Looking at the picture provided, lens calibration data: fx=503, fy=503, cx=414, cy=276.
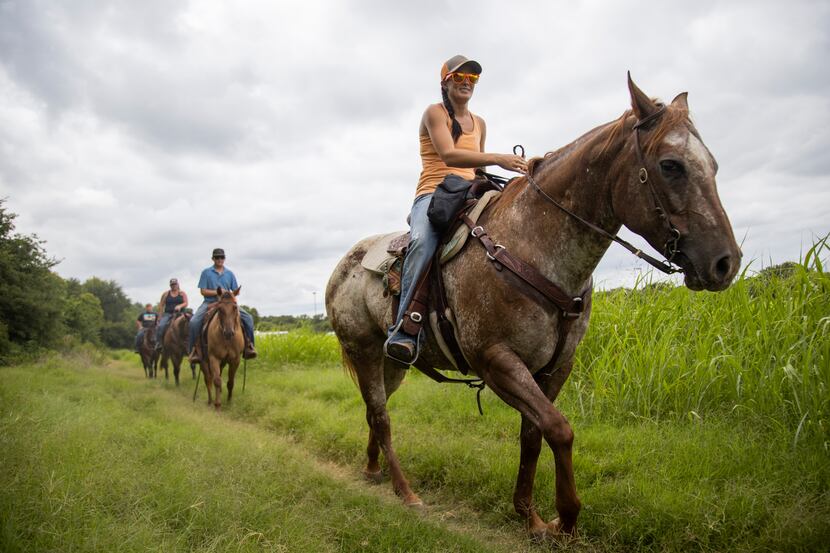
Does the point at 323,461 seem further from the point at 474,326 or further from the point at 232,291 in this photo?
the point at 232,291

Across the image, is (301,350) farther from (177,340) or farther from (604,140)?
(604,140)

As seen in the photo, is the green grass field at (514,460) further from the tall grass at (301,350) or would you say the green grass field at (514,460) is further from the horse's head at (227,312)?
the tall grass at (301,350)

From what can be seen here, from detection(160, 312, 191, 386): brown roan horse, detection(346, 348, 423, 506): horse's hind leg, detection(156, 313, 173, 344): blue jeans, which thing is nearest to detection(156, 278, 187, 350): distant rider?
detection(156, 313, 173, 344): blue jeans

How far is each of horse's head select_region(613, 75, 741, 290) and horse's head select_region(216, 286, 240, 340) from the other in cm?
925

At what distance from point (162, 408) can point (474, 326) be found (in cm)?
714

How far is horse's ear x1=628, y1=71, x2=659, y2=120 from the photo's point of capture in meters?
2.73

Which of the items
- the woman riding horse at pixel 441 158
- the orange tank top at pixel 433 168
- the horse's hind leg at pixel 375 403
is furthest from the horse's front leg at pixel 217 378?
the orange tank top at pixel 433 168

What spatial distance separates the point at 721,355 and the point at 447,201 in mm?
3301

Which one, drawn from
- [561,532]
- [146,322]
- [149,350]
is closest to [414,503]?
[561,532]

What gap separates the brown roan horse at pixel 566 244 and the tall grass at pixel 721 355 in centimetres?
209

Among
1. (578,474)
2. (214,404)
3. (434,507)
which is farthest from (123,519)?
(214,404)

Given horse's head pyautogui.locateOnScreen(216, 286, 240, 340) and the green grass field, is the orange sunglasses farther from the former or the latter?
horse's head pyautogui.locateOnScreen(216, 286, 240, 340)

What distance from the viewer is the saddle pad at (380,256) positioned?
171 inches

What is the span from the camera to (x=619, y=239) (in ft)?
A: 10.0
